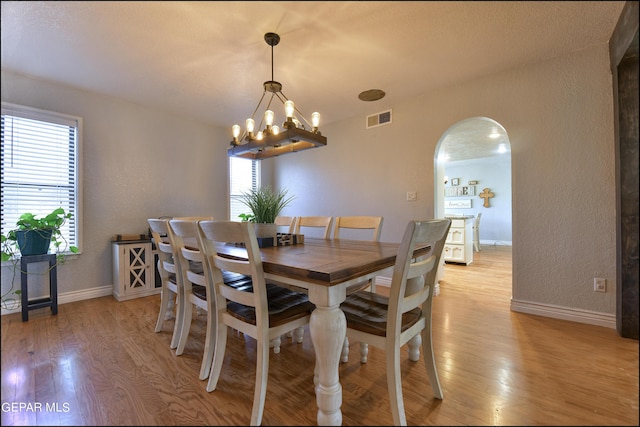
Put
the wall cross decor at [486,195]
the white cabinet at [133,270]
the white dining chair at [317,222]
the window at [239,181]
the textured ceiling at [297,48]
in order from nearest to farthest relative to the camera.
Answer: the textured ceiling at [297,48] → the white dining chair at [317,222] → the white cabinet at [133,270] → the window at [239,181] → the wall cross decor at [486,195]

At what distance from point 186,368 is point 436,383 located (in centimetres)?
136

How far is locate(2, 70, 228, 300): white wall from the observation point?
8.86 feet

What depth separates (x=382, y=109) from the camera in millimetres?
3314

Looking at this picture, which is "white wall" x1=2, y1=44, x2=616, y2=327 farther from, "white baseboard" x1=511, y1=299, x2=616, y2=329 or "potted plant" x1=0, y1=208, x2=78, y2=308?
"potted plant" x1=0, y1=208, x2=78, y2=308

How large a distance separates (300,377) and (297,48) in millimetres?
2259

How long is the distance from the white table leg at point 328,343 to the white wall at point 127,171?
2.78 metres

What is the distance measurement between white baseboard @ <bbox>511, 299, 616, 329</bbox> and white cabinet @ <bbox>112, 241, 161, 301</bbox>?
3.76 metres

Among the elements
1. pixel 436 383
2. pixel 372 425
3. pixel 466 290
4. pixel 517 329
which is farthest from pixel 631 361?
pixel 466 290

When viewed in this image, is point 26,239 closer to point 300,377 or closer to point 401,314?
point 300,377

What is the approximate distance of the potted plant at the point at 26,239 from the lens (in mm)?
701

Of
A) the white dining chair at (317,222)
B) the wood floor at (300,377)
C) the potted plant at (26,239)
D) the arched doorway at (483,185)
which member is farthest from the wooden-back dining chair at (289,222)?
the arched doorway at (483,185)

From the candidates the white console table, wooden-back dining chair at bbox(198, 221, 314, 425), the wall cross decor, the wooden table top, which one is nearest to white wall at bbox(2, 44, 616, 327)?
wooden-back dining chair at bbox(198, 221, 314, 425)

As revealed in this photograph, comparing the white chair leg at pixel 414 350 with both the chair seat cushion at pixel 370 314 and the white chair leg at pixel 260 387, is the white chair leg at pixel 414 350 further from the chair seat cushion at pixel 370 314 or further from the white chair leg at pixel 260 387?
the white chair leg at pixel 260 387

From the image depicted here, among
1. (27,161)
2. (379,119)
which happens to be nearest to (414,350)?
(27,161)
